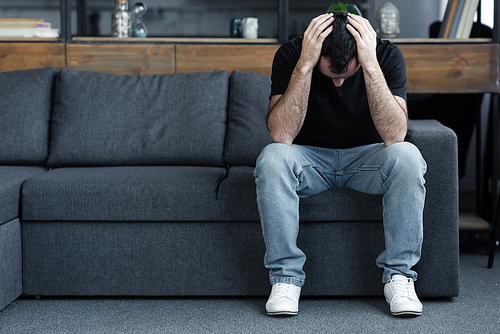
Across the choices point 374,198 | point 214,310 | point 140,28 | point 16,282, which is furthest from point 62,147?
point 374,198

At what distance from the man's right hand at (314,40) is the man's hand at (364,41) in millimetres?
69

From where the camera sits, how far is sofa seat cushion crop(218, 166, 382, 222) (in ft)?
5.75

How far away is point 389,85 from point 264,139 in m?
0.60

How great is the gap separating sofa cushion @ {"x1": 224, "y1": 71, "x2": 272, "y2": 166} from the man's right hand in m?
0.56

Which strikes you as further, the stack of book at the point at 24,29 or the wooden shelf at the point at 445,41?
the stack of book at the point at 24,29

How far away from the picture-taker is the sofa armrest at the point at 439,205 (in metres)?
1.72

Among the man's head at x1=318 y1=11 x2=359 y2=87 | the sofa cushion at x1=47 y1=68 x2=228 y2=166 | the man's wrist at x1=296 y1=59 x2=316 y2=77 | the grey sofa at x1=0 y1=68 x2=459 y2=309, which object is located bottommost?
the grey sofa at x1=0 y1=68 x2=459 y2=309

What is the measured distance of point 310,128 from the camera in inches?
72.8

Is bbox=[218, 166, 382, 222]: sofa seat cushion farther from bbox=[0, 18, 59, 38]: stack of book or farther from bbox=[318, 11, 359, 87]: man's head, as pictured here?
bbox=[0, 18, 59, 38]: stack of book

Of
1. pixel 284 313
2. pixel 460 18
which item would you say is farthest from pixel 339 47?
pixel 460 18

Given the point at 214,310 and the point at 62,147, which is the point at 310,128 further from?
the point at 62,147

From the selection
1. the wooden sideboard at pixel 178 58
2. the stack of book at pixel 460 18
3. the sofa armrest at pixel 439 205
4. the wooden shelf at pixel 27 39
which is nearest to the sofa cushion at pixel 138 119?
the wooden sideboard at pixel 178 58

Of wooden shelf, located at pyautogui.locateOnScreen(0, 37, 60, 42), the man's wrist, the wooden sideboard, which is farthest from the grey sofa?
wooden shelf, located at pyautogui.locateOnScreen(0, 37, 60, 42)

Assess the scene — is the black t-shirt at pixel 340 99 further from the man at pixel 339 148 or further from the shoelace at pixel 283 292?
the shoelace at pixel 283 292
